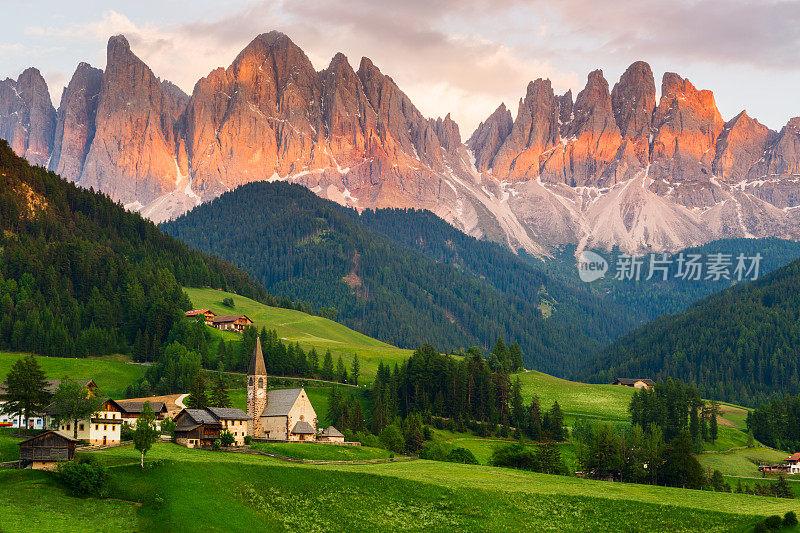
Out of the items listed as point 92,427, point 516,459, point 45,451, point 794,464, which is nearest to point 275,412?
point 92,427

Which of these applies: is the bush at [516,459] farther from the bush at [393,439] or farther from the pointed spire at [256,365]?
the pointed spire at [256,365]

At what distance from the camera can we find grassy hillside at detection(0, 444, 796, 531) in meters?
84.1

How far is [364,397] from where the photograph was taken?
18400 centimetres

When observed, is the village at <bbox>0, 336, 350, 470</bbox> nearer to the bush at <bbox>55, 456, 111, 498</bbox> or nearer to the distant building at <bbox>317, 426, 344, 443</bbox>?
the distant building at <bbox>317, 426, 344, 443</bbox>

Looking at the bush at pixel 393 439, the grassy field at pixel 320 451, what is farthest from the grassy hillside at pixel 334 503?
the bush at pixel 393 439

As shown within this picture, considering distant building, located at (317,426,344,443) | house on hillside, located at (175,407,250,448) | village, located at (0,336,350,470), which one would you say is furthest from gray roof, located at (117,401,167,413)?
distant building, located at (317,426,344,443)

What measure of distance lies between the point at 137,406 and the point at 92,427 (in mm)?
16897

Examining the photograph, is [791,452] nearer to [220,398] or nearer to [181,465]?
[220,398]

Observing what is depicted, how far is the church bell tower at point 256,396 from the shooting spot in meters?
136

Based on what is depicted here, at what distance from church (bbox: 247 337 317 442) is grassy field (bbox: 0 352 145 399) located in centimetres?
4028

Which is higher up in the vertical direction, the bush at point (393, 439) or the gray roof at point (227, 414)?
the gray roof at point (227, 414)

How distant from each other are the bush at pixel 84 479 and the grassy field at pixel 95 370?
3043 inches

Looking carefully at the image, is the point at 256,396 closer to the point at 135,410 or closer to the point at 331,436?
the point at 331,436

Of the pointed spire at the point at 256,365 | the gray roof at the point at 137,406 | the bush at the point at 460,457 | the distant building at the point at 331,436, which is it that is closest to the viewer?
the gray roof at the point at 137,406
